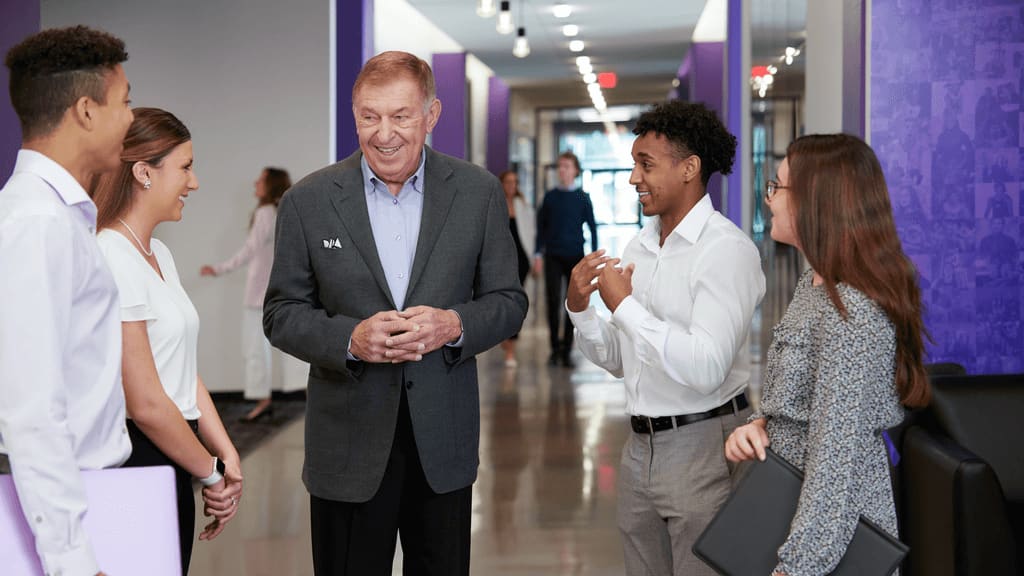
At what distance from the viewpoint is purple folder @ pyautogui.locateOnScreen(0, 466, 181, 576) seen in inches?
64.2

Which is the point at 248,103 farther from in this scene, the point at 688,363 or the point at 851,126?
the point at 688,363

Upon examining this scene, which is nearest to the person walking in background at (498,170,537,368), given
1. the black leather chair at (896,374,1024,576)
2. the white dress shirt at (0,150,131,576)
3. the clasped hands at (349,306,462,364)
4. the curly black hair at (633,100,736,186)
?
the black leather chair at (896,374,1024,576)

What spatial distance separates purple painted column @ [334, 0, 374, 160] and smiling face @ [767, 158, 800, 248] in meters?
5.57

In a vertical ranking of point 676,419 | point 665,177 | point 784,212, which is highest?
point 665,177

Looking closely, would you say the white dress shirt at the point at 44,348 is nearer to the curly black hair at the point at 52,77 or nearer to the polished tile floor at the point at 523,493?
the curly black hair at the point at 52,77

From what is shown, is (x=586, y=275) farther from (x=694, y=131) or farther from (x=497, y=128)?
(x=497, y=128)

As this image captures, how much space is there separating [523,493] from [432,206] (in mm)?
3508

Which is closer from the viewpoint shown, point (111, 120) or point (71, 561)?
point (71, 561)

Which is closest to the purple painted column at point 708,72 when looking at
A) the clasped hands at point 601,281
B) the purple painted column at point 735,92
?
the purple painted column at point 735,92

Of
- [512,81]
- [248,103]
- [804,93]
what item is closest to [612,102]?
[512,81]

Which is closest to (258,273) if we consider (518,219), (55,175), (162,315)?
(518,219)

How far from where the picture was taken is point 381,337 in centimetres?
224

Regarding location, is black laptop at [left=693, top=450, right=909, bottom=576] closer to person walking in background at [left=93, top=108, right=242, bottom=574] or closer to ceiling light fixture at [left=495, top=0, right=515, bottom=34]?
person walking in background at [left=93, top=108, right=242, bottom=574]

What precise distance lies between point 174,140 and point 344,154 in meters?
5.06
